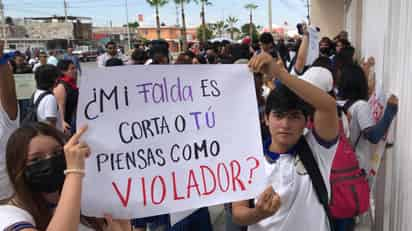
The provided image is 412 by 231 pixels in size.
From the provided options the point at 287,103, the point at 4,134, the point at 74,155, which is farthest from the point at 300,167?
the point at 4,134

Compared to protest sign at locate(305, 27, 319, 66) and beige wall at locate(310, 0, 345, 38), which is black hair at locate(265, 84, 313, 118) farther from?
beige wall at locate(310, 0, 345, 38)

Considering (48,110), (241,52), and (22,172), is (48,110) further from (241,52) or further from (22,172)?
(241,52)

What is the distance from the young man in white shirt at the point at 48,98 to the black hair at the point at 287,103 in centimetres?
276

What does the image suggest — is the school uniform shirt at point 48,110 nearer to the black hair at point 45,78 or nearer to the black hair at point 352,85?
the black hair at point 45,78

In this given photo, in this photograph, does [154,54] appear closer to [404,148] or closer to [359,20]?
[404,148]

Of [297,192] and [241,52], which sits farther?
[241,52]

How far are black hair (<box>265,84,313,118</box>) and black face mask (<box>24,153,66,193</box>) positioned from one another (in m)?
0.88

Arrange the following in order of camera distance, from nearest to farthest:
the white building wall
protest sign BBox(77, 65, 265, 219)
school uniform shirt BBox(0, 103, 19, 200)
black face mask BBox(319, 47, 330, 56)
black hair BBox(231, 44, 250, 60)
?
1. protest sign BBox(77, 65, 265, 219)
2. school uniform shirt BBox(0, 103, 19, 200)
3. the white building wall
4. black hair BBox(231, 44, 250, 60)
5. black face mask BBox(319, 47, 330, 56)

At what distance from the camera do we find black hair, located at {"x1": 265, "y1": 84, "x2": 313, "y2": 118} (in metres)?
1.72

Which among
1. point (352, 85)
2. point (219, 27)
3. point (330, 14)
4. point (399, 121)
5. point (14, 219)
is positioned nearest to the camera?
point (14, 219)

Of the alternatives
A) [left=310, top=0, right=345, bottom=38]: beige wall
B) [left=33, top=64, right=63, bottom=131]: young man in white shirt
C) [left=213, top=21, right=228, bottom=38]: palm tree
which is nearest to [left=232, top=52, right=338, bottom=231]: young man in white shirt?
[left=33, top=64, right=63, bottom=131]: young man in white shirt

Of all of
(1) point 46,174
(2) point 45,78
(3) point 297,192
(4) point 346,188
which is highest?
(2) point 45,78

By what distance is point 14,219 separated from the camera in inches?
48.9

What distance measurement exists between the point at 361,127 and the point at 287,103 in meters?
1.37
